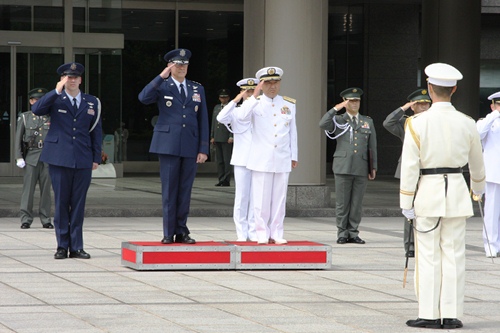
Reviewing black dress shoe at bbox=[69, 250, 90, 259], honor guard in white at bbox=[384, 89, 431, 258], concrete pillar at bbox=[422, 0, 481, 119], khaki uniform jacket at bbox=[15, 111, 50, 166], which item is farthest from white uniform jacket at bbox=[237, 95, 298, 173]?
concrete pillar at bbox=[422, 0, 481, 119]

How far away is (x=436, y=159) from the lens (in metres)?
8.08

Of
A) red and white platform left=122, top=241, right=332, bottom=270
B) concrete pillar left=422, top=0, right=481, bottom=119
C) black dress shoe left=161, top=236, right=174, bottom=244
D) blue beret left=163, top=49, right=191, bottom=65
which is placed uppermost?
concrete pillar left=422, top=0, right=481, bottom=119

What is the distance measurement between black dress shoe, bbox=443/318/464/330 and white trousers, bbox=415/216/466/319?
4 centimetres

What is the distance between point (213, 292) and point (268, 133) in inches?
97.4

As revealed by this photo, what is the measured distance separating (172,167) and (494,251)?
4091mm

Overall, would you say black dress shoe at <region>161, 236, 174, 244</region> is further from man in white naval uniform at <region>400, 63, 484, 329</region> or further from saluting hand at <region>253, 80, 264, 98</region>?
man in white naval uniform at <region>400, 63, 484, 329</region>

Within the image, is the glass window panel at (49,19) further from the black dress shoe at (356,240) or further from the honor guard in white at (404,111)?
the honor guard in white at (404,111)

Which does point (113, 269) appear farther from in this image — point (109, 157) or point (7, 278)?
point (109, 157)

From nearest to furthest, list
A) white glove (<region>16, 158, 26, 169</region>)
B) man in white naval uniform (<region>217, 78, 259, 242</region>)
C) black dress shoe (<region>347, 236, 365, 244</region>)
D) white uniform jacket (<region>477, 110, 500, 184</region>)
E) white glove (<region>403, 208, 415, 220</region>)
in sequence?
white glove (<region>403, 208, 415, 220</region>) → man in white naval uniform (<region>217, 78, 259, 242</region>) → white uniform jacket (<region>477, 110, 500, 184</region>) → black dress shoe (<region>347, 236, 365, 244</region>) → white glove (<region>16, 158, 26, 169</region>)

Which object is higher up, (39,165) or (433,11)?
(433,11)

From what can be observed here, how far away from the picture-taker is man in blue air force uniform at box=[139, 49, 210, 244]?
1121 centimetres

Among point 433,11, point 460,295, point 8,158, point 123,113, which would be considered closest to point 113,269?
point 460,295

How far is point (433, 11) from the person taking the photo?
67.4 ft

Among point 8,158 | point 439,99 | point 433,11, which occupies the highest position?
point 433,11
